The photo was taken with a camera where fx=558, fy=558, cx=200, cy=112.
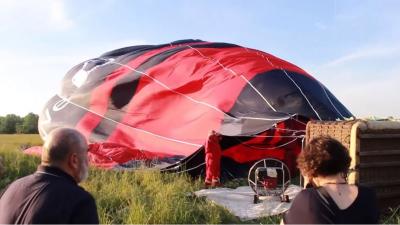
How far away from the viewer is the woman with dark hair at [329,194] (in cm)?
214

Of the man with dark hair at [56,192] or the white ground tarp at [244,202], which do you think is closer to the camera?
the man with dark hair at [56,192]

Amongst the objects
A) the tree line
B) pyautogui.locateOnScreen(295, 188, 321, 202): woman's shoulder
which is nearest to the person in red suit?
pyautogui.locateOnScreen(295, 188, 321, 202): woman's shoulder

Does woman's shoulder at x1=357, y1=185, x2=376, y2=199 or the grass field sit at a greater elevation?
woman's shoulder at x1=357, y1=185, x2=376, y2=199

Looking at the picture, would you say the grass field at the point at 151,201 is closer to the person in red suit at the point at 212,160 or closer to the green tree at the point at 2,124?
the person in red suit at the point at 212,160

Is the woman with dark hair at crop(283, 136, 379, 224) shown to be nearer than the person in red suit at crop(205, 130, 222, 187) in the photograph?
Yes

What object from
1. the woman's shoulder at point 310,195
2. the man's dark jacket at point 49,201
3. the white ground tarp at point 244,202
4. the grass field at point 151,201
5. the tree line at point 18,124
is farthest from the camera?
the tree line at point 18,124

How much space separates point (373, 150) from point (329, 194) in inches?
139

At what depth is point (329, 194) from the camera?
7.19 feet

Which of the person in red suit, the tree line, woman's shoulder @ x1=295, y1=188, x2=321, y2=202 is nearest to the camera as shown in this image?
woman's shoulder @ x1=295, y1=188, x2=321, y2=202

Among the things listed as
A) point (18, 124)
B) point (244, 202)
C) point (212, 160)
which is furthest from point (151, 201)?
point (18, 124)

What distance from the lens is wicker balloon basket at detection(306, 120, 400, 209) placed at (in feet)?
17.4

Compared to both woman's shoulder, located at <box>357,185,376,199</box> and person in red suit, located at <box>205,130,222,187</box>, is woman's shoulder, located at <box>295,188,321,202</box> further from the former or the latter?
person in red suit, located at <box>205,130,222,187</box>

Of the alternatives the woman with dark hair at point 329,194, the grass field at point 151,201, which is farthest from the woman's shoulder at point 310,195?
the grass field at point 151,201

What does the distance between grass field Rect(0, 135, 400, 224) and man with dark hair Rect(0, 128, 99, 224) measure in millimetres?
2692
